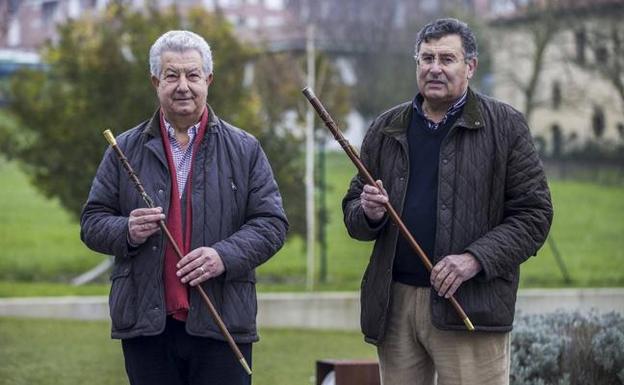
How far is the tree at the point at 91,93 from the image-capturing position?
54.2 feet

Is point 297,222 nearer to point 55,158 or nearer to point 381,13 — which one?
point 55,158

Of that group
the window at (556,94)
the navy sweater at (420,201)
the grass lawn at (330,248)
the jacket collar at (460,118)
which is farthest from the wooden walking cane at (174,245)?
the window at (556,94)

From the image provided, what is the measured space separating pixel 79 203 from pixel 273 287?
10.2ft

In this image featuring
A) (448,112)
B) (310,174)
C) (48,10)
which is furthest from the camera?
(48,10)

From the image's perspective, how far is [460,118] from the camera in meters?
5.15

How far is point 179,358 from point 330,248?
20928 mm

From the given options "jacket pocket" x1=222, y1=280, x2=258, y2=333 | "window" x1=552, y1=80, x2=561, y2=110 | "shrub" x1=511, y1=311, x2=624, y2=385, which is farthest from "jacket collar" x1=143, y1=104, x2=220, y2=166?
"window" x1=552, y1=80, x2=561, y2=110

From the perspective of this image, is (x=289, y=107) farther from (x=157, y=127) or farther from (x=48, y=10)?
(x=157, y=127)

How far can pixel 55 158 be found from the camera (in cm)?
1683

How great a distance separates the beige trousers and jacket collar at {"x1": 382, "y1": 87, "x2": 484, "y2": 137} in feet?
1.97

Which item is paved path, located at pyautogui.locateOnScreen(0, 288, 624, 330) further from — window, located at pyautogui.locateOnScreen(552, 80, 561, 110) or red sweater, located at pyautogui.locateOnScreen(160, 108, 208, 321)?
window, located at pyautogui.locateOnScreen(552, 80, 561, 110)

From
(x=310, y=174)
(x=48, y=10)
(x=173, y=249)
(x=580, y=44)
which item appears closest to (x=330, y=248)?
(x=48, y=10)

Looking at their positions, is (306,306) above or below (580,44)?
below

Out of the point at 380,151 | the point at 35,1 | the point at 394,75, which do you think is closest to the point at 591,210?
the point at 35,1
